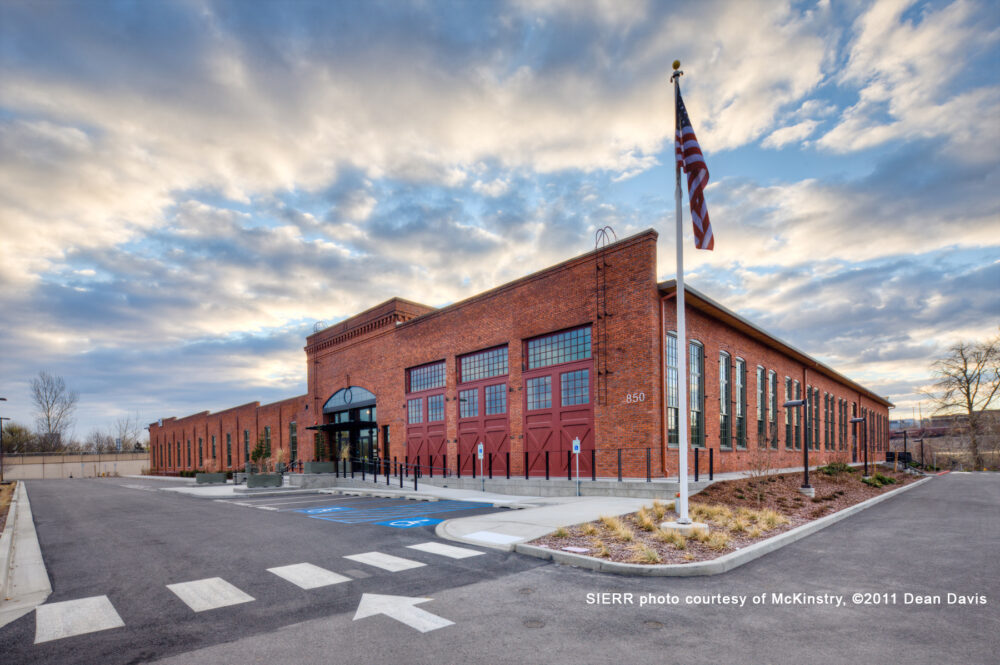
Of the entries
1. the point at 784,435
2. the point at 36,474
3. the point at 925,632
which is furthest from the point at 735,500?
the point at 36,474

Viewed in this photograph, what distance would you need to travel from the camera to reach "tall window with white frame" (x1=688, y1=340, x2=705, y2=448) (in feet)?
65.2

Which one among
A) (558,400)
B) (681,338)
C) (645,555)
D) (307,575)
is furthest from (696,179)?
(558,400)

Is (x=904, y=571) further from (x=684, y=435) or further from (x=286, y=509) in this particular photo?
(x=286, y=509)

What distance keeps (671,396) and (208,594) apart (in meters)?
14.9

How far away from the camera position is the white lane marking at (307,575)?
22.9ft

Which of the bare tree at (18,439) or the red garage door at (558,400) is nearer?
the red garage door at (558,400)

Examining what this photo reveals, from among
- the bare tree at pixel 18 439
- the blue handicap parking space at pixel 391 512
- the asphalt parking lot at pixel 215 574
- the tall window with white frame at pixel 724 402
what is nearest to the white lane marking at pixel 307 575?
the asphalt parking lot at pixel 215 574

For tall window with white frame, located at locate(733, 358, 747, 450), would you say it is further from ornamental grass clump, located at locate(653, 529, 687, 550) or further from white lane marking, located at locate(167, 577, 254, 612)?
white lane marking, located at locate(167, 577, 254, 612)

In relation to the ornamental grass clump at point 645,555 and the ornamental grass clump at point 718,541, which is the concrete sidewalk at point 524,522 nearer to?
the ornamental grass clump at point 645,555

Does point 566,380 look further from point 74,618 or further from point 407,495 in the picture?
point 74,618

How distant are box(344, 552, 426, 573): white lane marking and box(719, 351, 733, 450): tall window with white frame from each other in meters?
16.7

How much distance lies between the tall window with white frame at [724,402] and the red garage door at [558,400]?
6.04 m

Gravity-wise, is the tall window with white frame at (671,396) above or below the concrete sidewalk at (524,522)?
above

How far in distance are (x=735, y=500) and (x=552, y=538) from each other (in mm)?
6918
